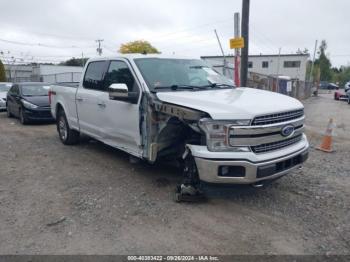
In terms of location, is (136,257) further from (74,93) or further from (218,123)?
(74,93)

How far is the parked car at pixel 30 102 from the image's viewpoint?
37.5 feet

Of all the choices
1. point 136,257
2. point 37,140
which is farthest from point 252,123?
point 37,140

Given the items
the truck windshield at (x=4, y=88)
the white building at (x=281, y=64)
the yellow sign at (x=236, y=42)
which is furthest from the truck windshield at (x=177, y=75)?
the white building at (x=281, y=64)

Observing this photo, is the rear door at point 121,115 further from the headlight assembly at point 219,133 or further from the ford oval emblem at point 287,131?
the ford oval emblem at point 287,131

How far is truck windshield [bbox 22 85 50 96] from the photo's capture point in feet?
40.2

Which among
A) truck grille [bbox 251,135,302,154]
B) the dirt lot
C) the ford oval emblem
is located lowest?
the dirt lot

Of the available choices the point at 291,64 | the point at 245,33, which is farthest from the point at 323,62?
the point at 245,33

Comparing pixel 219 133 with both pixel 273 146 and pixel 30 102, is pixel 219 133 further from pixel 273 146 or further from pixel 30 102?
pixel 30 102

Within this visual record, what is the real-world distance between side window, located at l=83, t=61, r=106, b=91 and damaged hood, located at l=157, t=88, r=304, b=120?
1907 millimetres

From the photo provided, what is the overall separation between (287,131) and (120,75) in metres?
2.85

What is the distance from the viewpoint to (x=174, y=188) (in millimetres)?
4988

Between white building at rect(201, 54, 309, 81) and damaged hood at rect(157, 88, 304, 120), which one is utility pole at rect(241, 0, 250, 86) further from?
white building at rect(201, 54, 309, 81)

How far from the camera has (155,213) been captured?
4.20 metres

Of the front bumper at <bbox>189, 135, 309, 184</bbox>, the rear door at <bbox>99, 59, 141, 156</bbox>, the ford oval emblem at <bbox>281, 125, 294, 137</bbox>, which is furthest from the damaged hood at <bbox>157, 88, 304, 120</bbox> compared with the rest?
the rear door at <bbox>99, 59, 141, 156</bbox>
